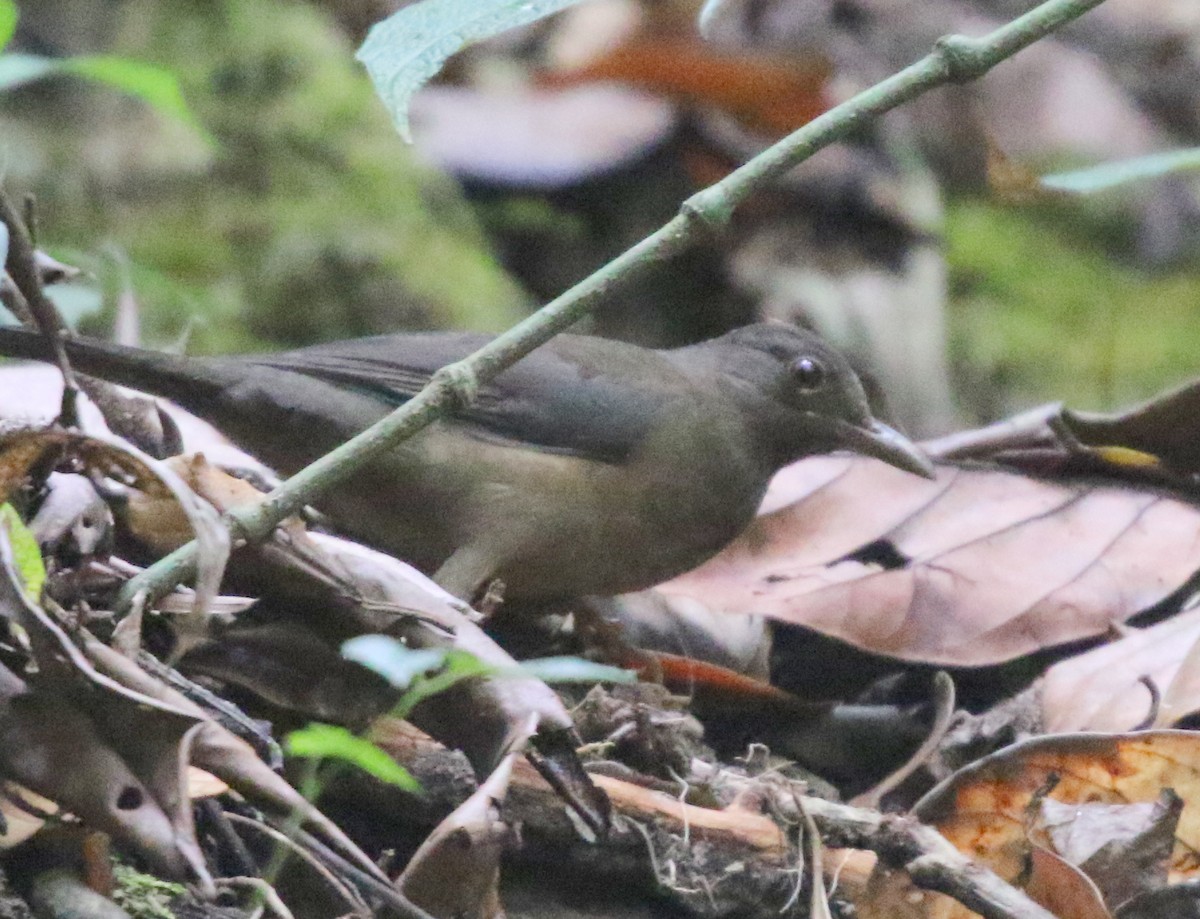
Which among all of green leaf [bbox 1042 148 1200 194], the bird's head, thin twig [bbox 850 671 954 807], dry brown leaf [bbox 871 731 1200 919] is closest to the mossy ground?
the bird's head

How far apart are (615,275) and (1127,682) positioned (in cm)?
148

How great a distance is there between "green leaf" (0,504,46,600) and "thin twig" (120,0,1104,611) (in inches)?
9.5

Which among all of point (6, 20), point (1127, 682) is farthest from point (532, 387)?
point (6, 20)

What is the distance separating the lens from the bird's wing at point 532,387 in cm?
399

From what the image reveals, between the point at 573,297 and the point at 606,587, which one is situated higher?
the point at 573,297

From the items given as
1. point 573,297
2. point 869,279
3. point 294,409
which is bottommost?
point 869,279

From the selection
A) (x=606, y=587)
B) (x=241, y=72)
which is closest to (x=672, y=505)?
(x=606, y=587)

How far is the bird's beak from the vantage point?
409cm

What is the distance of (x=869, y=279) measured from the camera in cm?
781

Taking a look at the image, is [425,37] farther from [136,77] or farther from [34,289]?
[34,289]

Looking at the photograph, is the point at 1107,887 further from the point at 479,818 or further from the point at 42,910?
the point at 42,910

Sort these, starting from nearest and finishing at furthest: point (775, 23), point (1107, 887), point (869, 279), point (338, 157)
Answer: point (1107, 887) < point (338, 157) < point (869, 279) < point (775, 23)

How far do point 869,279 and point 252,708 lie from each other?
18.5 feet

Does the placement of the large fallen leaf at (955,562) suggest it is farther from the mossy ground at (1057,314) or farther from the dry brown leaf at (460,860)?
the mossy ground at (1057,314)
